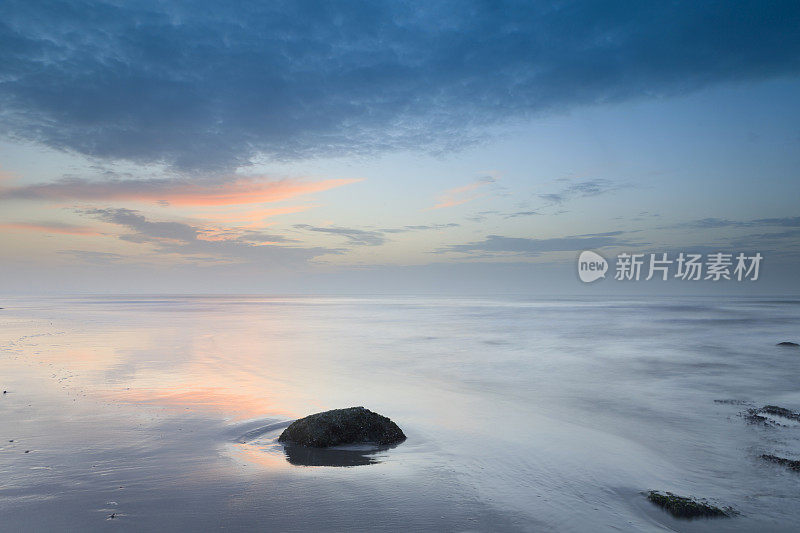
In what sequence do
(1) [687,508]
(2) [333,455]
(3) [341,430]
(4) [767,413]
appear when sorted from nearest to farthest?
(1) [687,508], (2) [333,455], (3) [341,430], (4) [767,413]

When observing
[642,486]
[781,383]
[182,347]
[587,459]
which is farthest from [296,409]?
[781,383]

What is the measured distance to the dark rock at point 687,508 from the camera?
18.7 ft

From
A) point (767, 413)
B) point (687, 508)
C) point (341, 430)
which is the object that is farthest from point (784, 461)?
point (341, 430)

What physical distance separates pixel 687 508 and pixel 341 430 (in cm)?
506

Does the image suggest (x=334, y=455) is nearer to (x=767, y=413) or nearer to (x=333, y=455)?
(x=333, y=455)

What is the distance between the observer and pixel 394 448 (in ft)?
26.4

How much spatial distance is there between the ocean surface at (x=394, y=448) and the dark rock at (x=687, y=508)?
5.5 inches

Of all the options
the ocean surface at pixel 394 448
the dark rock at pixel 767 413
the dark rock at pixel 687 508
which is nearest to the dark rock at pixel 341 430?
the ocean surface at pixel 394 448

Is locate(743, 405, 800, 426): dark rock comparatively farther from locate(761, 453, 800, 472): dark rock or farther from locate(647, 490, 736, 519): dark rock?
locate(647, 490, 736, 519): dark rock

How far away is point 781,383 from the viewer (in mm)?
15180

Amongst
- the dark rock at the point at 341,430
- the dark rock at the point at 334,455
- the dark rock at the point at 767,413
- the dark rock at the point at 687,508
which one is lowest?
the dark rock at the point at 767,413

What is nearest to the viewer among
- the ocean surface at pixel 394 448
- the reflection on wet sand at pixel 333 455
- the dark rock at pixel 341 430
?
the ocean surface at pixel 394 448

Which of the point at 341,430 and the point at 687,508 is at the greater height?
the point at 341,430

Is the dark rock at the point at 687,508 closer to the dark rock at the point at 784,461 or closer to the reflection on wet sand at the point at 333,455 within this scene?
the dark rock at the point at 784,461
